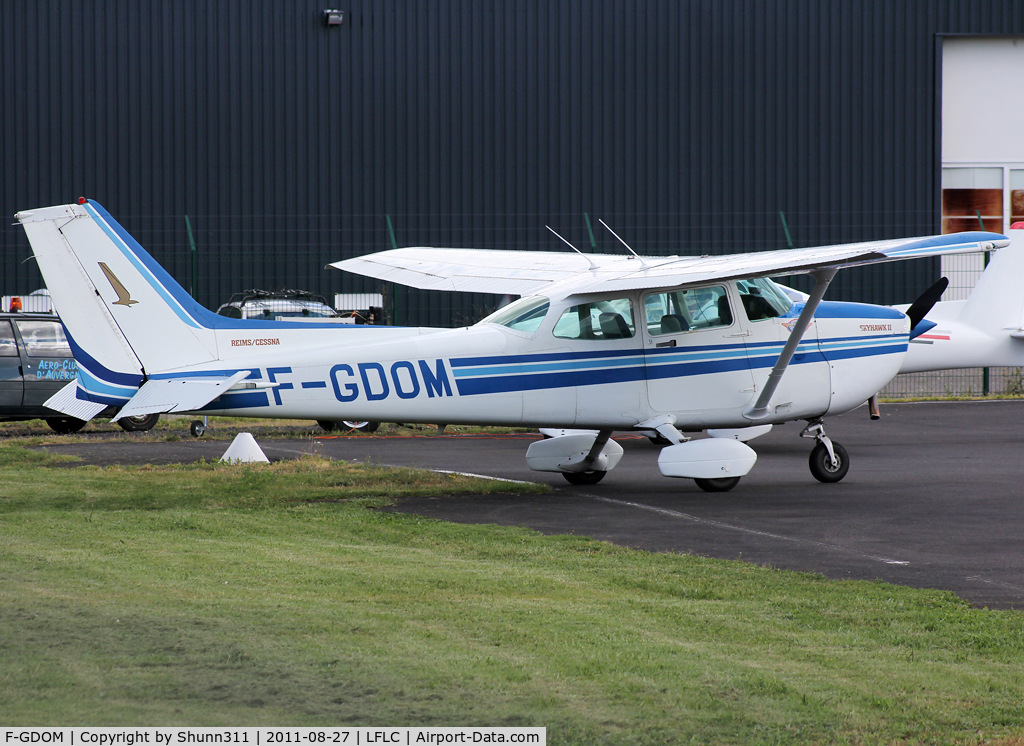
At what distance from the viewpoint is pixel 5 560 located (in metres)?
6.87

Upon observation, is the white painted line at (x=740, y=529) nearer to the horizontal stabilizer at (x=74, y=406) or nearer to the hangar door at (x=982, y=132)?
the horizontal stabilizer at (x=74, y=406)

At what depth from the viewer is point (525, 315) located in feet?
35.6

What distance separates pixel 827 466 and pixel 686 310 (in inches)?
89.9

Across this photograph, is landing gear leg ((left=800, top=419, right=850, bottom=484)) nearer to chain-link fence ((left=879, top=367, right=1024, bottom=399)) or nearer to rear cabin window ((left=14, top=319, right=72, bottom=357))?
rear cabin window ((left=14, top=319, right=72, bottom=357))

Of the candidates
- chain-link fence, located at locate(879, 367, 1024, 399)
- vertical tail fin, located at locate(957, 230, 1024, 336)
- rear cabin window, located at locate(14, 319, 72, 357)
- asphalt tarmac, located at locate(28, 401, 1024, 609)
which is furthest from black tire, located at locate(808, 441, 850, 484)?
chain-link fence, located at locate(879, 367, 1024, 399)

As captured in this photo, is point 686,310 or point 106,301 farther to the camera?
point 686,310

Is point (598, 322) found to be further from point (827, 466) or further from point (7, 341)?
point (7, 341)

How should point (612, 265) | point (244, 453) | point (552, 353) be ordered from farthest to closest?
point (244, 453), point (612, 265), point (552, 353)

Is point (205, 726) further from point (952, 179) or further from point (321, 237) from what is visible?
point (952, 179)

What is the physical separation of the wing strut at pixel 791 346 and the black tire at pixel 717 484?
696 mm

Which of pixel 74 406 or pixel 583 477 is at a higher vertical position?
pixel 74 406

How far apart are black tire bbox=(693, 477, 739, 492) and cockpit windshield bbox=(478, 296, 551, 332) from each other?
87.1 inches

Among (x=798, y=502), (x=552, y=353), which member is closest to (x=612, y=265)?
(x=552, y=353)

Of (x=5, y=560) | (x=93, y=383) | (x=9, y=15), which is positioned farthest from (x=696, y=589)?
(x=9, y=15)
